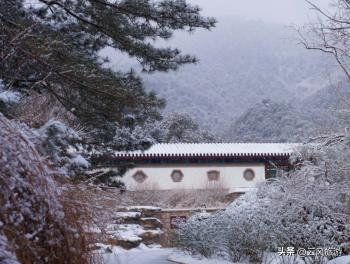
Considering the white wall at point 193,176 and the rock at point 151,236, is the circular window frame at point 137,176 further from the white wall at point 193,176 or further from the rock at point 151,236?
the rock at point 151,236

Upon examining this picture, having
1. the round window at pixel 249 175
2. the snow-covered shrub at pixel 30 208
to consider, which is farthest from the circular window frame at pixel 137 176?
the snow-covered shrub at pixel 30 208

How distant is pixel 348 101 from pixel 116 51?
186 inches

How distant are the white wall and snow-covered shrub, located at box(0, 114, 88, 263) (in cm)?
2195

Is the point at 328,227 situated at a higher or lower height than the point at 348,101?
lower

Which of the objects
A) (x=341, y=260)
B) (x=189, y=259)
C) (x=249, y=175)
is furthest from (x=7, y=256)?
(x=249, y=175)

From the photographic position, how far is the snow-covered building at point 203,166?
25359 mm

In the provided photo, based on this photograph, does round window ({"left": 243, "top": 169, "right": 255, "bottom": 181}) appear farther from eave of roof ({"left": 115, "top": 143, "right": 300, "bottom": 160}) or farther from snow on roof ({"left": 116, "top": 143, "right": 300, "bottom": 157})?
snow on roof ({"left": 116, "top": 143, "right": 300, "bottom": 157})

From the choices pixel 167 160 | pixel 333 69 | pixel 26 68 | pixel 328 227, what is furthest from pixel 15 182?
pixel 167 160

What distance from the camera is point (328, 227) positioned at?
33.7ft

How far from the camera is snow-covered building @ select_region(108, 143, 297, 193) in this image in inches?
998

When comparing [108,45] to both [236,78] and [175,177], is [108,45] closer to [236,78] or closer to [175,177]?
[175,177]

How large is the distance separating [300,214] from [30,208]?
8499 mm

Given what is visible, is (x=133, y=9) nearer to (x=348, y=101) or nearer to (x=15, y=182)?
(x=348, y=101)

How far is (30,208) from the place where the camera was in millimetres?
3084
